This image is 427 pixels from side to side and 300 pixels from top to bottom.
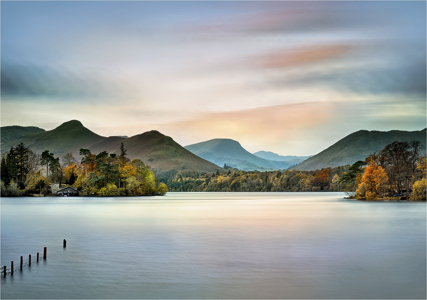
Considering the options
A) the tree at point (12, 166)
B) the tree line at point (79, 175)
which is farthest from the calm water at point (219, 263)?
the tree at point (12, 166)

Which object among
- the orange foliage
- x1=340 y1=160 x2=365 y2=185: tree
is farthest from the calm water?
x1=340 y1=160 x2=365 y2=185: tree

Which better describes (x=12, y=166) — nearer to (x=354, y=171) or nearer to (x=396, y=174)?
(x=354, y=171)

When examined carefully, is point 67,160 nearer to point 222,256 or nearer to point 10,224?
point 10,224

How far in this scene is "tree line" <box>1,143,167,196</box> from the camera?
140 m

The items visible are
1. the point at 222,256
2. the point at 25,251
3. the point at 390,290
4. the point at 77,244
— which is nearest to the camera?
the point at 390,290

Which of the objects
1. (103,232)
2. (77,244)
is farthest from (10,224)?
(77,244)

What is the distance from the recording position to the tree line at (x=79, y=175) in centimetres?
14000

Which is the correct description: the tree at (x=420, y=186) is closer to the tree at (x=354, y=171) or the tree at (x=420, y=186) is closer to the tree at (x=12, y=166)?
the tree at (x=354, y=171)

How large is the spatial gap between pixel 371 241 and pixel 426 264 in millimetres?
11247

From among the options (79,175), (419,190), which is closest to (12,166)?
(79,175)

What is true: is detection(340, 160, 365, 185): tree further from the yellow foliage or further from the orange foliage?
the yellow foliage

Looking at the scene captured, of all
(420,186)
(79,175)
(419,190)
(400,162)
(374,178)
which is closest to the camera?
(420,186)

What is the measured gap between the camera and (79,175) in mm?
149875

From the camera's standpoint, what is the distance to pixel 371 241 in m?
37.1
